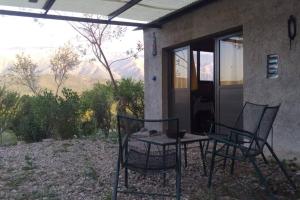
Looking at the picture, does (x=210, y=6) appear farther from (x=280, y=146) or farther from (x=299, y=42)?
(x=280, y=146)

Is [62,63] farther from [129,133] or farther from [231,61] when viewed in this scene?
[129,133]

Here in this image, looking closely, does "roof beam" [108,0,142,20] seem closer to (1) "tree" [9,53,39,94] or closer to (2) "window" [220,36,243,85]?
(2) "window" [220,36,243,85]

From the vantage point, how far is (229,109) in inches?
263

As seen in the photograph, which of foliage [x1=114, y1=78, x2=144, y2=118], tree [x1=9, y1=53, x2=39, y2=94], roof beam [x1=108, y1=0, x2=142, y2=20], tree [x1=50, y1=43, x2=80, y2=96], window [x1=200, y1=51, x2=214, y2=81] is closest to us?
roof beam [x1=108, y1=0, x2=142, y2=20]

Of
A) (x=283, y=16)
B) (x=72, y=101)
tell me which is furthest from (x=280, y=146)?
(x=72, y=101)

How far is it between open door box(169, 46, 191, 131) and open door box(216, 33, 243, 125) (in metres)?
1.12

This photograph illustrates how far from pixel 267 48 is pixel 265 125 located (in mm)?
2020

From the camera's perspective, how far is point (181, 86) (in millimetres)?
8203

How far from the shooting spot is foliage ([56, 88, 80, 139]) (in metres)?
8.68

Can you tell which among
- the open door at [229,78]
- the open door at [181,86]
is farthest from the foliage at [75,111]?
the open door at [229,78]

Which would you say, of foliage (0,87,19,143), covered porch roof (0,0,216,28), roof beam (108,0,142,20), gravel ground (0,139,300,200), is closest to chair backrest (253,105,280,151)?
gravel ground (0,139,300,200)

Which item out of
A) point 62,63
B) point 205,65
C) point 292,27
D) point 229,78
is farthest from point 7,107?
point 62,63

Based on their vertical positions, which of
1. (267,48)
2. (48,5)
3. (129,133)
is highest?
(48,5)

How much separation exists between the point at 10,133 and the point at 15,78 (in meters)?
10.0
